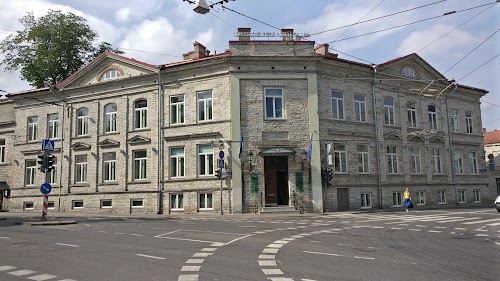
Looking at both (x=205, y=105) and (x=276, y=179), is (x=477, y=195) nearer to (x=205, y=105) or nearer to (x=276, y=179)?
(x=276, y=179)

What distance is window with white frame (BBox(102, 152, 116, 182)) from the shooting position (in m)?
30.4

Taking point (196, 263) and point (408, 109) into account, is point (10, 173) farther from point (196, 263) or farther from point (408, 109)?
point (408, 109)

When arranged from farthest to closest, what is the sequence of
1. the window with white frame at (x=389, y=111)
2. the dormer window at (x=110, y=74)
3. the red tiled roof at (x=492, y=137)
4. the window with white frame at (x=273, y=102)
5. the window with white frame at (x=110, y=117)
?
the red tiled roof at (x=492, y=137), the window with white frame at (x=389, y=111), the dormer window at (x=110, y=74), the window with white frame at (x=110, y=117), the window with white frame at (x=273, y=102)

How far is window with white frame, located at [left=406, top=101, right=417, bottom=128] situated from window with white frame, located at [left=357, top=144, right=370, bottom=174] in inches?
227

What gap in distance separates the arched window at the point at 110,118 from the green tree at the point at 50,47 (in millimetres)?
11917

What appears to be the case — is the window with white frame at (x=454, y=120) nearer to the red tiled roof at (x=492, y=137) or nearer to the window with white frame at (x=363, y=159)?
the window with white frame at (x=363, y=159)

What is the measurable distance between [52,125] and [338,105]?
2415cm

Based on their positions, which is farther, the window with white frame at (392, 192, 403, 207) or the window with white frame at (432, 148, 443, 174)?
the window with white frame at (432, 148, 443, 174)

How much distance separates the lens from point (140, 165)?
96.9ft

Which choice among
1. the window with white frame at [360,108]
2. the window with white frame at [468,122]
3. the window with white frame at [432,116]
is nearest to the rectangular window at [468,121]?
the window with white frame at [468,122]

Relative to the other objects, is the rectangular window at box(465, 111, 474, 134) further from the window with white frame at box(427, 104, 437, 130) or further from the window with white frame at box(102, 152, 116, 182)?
the window with white frame at box(102, 152, 116, 182)

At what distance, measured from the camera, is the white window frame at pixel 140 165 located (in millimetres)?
29312

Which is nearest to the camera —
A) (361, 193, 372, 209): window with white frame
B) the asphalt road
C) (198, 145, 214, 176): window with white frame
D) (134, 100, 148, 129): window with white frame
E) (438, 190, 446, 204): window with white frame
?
the asphalt road

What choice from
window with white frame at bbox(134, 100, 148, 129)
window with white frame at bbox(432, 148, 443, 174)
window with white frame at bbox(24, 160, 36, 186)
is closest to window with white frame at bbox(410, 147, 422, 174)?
window with white frame at bbox(432, 148, 443, 174)
